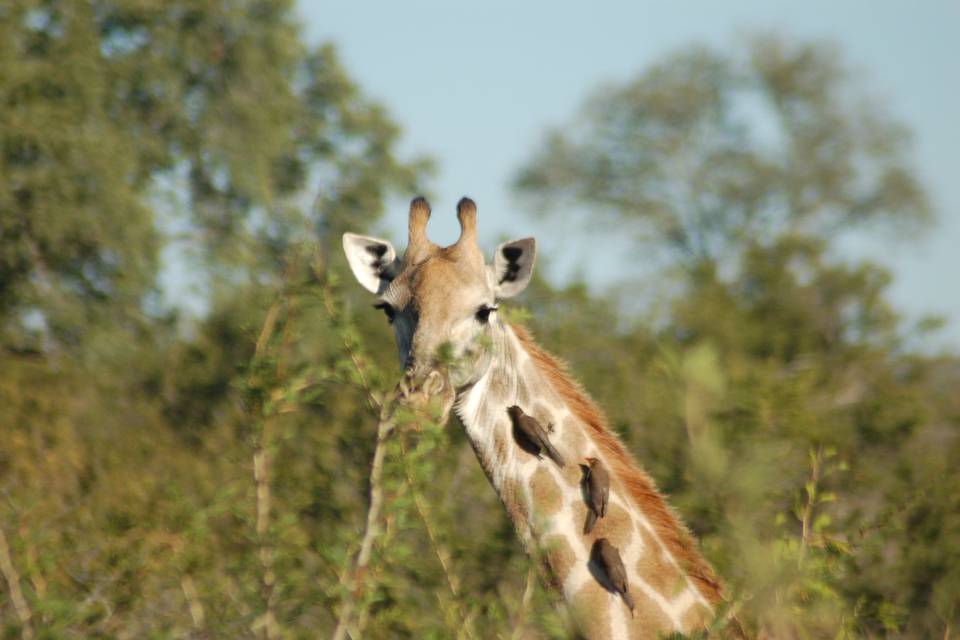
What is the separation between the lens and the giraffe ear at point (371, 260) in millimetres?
5539

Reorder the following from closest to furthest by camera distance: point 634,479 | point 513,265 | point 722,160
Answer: point 634,479 → point 513,265 → point 722,160

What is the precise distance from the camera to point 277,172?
26.9 meters

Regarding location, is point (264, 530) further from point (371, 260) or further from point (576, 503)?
point (371, 260)

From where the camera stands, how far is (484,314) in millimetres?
5059

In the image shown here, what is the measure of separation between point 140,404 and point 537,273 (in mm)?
4844

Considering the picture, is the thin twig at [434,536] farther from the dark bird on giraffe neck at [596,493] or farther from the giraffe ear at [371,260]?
the giraffe ear at [371,260]

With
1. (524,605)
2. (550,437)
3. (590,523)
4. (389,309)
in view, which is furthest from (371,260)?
(524,605)

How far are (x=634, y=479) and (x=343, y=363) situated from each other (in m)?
2.03

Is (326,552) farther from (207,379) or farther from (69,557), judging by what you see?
(207,379)

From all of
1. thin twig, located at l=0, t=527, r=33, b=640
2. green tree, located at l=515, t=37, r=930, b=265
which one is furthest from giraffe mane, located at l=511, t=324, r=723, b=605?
green tree, located at l=515, t=37, r=930, b=265

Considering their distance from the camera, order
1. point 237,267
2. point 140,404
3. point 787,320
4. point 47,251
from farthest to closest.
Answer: point 237,267 < point 47,251 < point 787,320 < point 140,404

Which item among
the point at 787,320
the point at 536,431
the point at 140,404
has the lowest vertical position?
the point at 536,431

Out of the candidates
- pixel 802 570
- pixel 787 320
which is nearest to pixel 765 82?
pixel 787 320

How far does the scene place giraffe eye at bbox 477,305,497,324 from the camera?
16.6 ft
